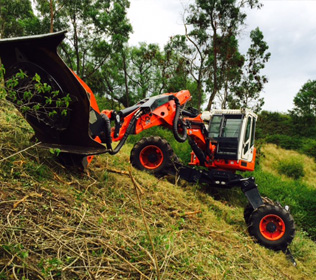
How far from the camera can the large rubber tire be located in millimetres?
7910

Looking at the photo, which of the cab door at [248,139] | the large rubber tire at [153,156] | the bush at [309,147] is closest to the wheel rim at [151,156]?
the large rubber tire at [153,156]

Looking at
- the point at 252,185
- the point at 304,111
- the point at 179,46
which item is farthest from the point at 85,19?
the point at 304,111

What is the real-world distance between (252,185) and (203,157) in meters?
1.36

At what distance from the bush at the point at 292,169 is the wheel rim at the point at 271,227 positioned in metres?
12.8

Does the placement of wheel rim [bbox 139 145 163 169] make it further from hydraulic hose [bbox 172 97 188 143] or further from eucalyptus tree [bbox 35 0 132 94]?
eucalyptus tree [bbox 35 0 132 94]

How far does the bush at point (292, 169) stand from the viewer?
61.4 feet

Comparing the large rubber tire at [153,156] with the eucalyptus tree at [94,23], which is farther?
the eucalyptus tree at [94,23]

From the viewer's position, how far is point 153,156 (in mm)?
8117

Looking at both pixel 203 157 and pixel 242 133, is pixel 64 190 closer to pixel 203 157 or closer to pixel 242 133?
pixel 203 157

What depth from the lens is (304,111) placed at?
27891 mm

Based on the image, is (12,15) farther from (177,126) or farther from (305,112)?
(305,112)

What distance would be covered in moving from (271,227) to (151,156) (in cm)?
335

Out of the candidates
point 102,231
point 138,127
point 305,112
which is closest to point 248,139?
point 138,127

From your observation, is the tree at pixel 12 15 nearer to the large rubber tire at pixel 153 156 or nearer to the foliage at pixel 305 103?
the large rubber tire at pixel 153 156
